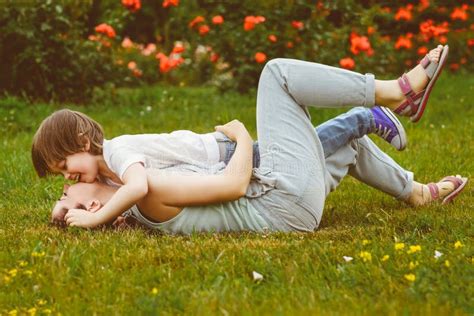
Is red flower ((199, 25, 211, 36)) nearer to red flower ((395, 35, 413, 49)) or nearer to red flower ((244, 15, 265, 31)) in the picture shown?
red flower ((244, 15, 265, 31))

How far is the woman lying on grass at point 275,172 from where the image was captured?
333 cm

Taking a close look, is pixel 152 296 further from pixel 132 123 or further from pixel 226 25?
pixel 226 25

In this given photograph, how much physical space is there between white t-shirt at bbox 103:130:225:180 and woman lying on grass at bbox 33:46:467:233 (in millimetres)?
101

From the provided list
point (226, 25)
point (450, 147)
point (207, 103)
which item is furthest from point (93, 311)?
point (226, 25)

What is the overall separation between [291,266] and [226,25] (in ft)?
19.8

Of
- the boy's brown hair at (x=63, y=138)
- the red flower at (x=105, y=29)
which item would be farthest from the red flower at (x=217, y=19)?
the boy's brown hair at (x=63, y=138)

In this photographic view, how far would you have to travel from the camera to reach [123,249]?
312 centimetres

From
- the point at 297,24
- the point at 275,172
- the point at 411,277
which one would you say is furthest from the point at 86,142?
the point at 297,24

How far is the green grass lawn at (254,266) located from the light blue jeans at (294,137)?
0.15 m

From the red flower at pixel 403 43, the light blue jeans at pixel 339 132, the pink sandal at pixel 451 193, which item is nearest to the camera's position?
the light blue jeans at pixel 339 132

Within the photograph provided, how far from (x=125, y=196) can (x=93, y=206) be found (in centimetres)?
35

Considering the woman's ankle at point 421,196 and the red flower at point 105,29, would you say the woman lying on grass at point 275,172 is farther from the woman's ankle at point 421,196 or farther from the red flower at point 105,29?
the red flower at point 105,29

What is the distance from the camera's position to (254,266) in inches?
112

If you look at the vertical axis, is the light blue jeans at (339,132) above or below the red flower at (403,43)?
above
